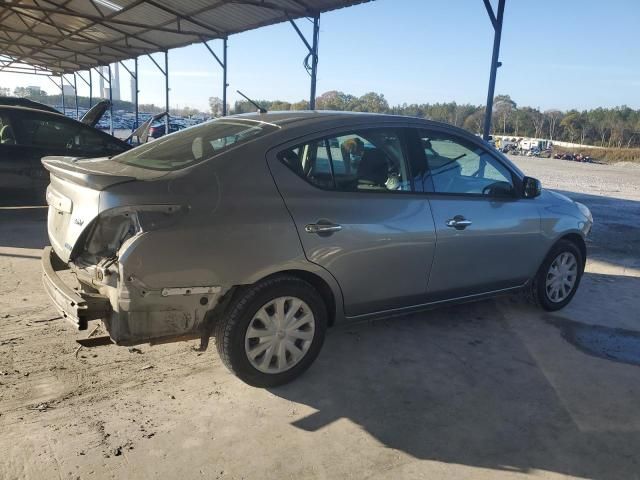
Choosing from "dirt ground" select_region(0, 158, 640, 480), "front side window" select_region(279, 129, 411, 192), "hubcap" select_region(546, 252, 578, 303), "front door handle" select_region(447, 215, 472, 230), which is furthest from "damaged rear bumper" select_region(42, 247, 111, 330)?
"hubcap" select_region(546, 252, 578, 303)

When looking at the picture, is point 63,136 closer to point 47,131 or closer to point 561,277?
point 47,131

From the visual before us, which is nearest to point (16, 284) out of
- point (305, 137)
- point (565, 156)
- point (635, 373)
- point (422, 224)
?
point (305, 137)

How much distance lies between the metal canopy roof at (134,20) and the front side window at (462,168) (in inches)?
209

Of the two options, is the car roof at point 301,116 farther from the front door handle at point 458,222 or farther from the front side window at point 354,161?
the front door handle at point 458,222

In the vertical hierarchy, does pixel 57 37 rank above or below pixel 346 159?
above

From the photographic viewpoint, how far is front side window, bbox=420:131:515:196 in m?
Answer: 3.85

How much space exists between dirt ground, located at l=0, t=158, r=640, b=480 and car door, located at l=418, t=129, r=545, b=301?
1.71 feet

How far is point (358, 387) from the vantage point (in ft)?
10.9

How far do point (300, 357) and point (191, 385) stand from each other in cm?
71

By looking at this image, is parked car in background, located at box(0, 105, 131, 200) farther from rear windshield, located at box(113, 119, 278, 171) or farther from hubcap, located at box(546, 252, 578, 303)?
hubcap, located at box(546, 252, 578, 303)

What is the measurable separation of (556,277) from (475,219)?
Result: 1.43 metres

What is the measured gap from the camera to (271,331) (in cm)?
312

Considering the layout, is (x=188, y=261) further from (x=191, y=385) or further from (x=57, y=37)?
(x=57, y=37)

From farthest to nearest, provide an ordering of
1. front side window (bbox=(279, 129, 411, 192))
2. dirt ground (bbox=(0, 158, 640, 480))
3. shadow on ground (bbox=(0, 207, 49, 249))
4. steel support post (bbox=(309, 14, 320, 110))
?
steel support post (bbox=(309, 14, 320, 110)) → shadow on ground (bbox=(0, 207, 49, 249)) → front side window (bbox=(279, 129, 411, 192)) → dirt ground (bbox=(0, 158, 640, 480))
